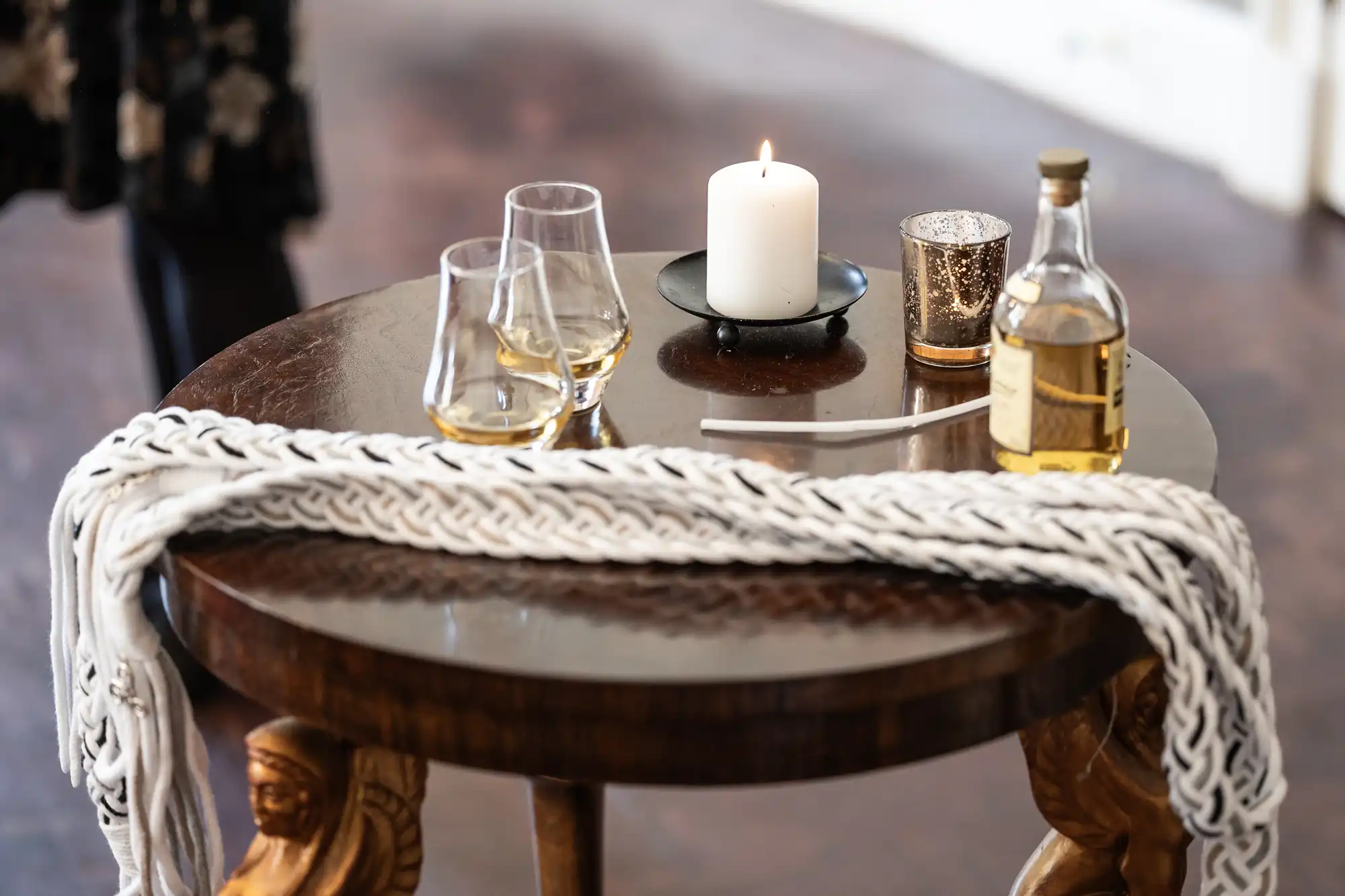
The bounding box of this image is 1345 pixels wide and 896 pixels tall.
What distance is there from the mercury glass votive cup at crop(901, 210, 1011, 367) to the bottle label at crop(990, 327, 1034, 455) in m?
0.11

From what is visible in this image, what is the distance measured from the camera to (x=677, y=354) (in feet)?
3.07

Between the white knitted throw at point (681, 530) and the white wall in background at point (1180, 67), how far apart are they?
200cm

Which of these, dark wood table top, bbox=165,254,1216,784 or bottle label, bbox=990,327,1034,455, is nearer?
dark wood table top, bbox=165,254,1216,784

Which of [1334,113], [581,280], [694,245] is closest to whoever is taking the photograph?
[581,280]

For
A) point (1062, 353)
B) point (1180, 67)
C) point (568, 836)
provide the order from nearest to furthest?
point (1062, 353), point (568, 836), point (1180, 67)

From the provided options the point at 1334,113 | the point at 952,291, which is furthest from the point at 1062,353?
the point at 1334,113

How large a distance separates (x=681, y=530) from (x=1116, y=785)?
291 mm

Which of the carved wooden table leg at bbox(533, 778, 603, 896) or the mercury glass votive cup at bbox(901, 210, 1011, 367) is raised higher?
the mercury glass votive cup at bbox(901, 210, 1011, 367)

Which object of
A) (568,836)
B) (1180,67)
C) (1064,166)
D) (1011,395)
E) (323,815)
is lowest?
(568,836)

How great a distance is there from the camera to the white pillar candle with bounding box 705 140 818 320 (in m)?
0.92

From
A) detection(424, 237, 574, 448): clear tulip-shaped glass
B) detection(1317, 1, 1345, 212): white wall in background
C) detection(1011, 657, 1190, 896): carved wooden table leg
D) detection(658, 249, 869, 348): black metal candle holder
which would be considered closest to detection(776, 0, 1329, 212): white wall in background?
detection(1317, 1, 1345, 212): white wall in background

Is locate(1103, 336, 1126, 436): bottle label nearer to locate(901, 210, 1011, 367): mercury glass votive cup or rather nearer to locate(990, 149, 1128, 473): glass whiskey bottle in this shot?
locate(990, 149, 1128, 473): glass whiskey bottle

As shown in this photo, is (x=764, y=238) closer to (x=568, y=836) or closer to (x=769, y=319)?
(x=769, y=319)

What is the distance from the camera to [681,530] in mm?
718
